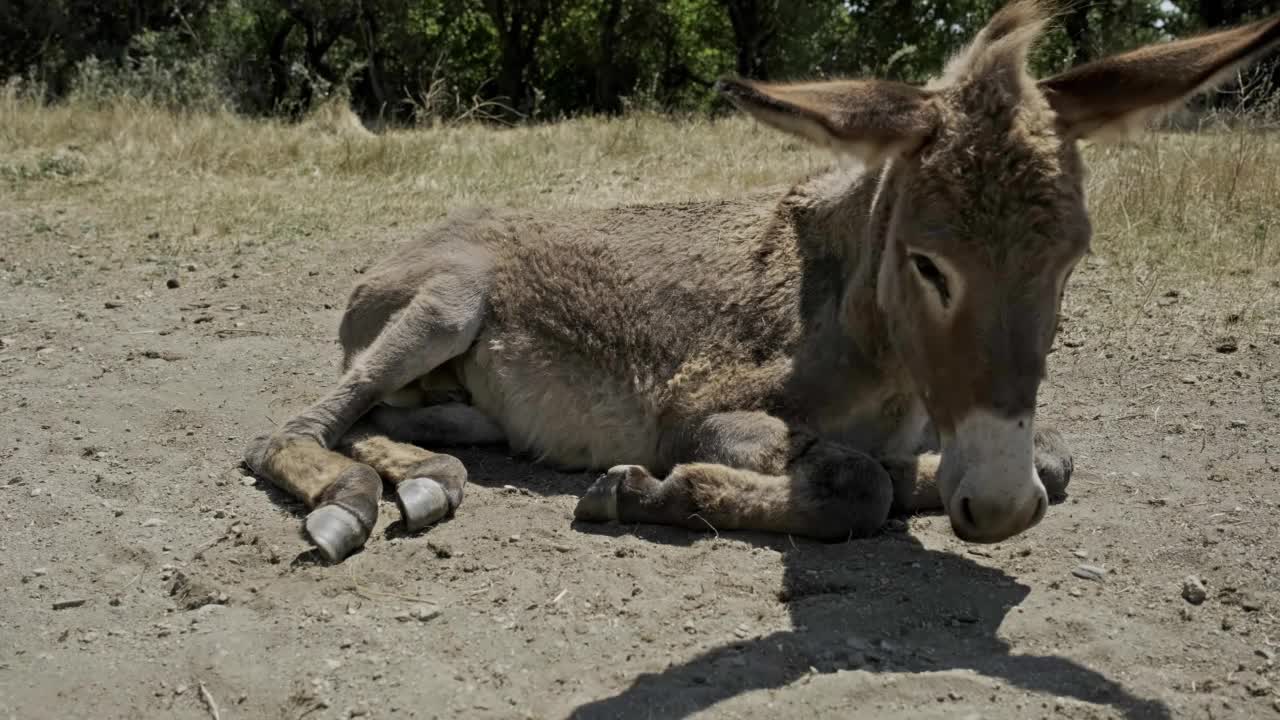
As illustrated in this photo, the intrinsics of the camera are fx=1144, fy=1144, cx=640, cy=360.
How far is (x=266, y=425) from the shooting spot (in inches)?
222

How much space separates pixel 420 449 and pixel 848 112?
2.58m

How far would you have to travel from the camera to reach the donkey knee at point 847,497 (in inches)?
160

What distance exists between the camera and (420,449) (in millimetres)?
5102

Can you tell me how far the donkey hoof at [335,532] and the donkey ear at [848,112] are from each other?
6.82 feet

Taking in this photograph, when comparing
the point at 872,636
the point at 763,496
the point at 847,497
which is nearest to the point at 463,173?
the point at 763,496

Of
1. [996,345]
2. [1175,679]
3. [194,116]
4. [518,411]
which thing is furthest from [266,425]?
[194,116]

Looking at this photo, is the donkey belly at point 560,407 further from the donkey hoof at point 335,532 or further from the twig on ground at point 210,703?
the twig on ground at point 210,703

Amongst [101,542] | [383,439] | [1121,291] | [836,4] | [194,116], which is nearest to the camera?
[101,542]

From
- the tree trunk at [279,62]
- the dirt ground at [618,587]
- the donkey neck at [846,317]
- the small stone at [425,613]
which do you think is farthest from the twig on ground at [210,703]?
the tree trunk at [279,62]

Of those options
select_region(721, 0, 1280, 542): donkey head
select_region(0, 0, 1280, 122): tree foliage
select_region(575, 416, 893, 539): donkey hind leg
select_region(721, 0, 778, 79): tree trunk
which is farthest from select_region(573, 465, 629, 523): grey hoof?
select_region(721, 0, 778, 79): tree trunk

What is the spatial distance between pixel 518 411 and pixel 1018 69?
106 inches

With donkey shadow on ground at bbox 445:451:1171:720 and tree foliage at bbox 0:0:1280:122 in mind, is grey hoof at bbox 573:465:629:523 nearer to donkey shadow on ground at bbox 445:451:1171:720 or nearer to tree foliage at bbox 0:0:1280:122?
donkey shadow on ground at bbox 445:451:1171:720

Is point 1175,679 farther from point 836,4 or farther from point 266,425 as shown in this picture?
point 836,4

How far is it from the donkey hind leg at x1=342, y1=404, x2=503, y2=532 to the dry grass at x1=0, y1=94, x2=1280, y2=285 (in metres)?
3.86
